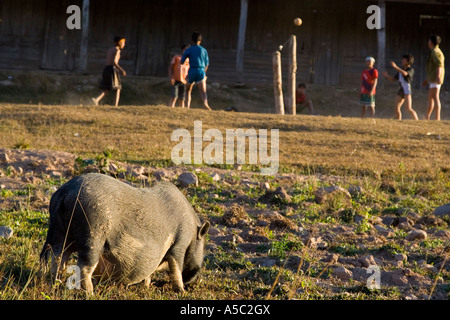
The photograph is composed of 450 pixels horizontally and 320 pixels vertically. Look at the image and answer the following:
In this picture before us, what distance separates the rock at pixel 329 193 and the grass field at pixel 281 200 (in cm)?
8

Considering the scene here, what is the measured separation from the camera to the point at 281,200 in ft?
24.2

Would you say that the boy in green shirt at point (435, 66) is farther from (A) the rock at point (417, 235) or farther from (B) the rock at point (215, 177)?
(A) the rock at point (417, 235)

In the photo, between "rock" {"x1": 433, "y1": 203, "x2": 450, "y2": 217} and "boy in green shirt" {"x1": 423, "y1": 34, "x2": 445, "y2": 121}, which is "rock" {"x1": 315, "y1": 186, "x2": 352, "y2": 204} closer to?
"rock" {"x1": 433, "y1": 203, "x2": 450, "y2": 217}

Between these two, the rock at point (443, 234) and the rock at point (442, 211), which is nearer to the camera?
the rock at point (443, 234)

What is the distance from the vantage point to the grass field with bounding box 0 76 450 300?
4887 mm

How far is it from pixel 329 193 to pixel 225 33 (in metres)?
14.6

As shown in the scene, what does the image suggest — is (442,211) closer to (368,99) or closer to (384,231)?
(384,231)

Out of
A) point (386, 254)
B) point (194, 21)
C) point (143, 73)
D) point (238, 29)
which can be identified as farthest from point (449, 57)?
point (386, 254)

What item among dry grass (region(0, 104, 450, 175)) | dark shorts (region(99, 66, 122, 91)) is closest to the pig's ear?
dry grass (region(0, 104, 450, 175))

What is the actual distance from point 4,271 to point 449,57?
65.2 feet

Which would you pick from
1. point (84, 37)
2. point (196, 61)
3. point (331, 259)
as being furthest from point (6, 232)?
point (84, 37)

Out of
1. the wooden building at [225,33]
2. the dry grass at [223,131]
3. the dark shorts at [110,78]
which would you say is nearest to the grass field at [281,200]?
the dry grass at [223,131]

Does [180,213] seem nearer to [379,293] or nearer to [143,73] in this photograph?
[379,293]

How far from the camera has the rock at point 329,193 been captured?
7.55m
